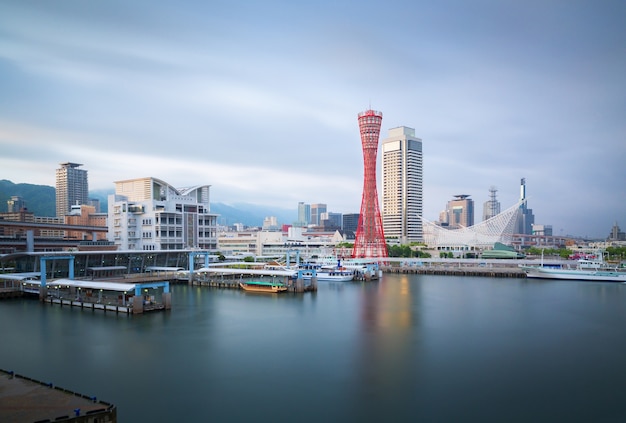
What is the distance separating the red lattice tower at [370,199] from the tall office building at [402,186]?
61.6 ft

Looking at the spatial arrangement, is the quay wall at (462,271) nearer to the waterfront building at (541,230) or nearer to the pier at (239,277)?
the pier at (239,277)

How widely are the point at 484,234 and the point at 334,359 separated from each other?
103 feet

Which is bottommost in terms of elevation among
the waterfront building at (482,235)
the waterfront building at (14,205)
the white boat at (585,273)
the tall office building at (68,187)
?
the white boat at (585,273)

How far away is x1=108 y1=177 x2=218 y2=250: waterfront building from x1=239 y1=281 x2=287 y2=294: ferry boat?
6150mm

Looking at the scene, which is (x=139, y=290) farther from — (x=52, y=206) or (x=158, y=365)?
(x=52, y=206)

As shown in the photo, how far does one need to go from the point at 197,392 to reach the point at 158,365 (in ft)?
4.29

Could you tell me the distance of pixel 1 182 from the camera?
70.1 metres

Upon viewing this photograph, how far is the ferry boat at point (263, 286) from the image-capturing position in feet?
50.3

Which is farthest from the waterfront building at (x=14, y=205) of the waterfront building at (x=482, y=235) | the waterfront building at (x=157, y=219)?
the waterfront building at (x=482, y=235)

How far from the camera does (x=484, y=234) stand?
35938 millimetres

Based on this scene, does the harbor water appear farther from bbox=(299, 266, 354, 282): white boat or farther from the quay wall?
the quay wall

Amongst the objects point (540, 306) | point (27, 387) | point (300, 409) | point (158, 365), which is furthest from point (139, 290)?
point (540, 306)

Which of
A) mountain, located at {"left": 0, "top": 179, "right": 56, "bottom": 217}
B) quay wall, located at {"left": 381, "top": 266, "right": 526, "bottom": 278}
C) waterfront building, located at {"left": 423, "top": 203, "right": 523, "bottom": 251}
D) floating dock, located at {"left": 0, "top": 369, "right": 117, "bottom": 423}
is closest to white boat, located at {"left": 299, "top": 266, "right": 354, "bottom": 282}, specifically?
quay wall, located at {"left": 381, "top": 266, "right": 526, "bottom": 278}

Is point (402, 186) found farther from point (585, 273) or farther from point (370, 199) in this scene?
point (585, 273)
